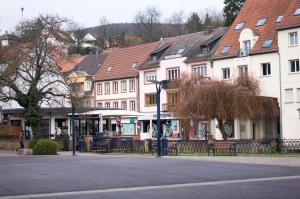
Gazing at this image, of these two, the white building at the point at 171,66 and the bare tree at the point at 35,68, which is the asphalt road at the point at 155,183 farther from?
the white building at the point at 171,66

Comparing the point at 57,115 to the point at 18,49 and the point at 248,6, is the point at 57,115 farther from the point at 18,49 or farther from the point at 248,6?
the point at 248,6

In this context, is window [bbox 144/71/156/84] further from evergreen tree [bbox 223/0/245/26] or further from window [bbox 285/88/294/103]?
window [bbox 285/88/294/103]

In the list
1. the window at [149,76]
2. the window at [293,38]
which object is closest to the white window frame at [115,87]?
the window at [149,76]

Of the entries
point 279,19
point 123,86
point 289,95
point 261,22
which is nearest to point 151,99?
point 123,86

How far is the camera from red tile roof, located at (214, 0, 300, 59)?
61375 millimetres

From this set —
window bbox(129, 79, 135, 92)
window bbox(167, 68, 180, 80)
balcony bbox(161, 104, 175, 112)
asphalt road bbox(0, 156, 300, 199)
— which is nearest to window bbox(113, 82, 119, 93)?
window bbox(129, 79, 135, 92)

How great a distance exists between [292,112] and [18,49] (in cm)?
2730

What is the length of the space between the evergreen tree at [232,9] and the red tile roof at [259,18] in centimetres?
1638

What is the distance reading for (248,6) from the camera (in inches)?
2783

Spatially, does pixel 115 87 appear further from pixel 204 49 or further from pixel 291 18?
pixel 291 18

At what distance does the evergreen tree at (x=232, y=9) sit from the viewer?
87812 millimetres

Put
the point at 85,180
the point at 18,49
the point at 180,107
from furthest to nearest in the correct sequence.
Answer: the point at 180,107
the point at 18,49
the point at 85,180

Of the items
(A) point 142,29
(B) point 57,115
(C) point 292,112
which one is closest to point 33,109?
(B) point 57,115

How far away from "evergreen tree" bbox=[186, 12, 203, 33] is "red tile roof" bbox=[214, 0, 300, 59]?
34.2 metres
